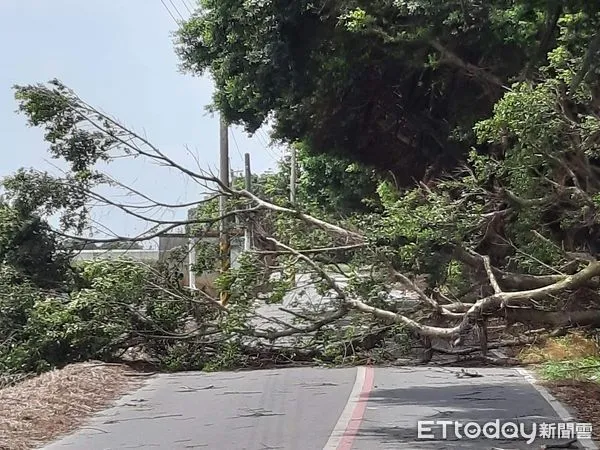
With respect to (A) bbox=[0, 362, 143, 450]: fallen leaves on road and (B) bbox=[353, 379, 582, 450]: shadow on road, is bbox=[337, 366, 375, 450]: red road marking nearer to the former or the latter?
(B) bbox=[353, 379, 582, 450]: shadow on road

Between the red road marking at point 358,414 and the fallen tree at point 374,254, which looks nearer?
the red road marking at point 358,414

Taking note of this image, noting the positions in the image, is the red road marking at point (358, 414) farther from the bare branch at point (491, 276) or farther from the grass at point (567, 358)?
the grass at point (567, 358)

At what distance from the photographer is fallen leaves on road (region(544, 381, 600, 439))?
11375 mm

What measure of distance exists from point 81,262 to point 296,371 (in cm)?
500

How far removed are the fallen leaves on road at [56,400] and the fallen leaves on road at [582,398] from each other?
6.17 meters

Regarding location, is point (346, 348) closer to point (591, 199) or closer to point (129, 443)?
point (591, 199)

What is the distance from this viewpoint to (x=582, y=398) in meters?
13.0

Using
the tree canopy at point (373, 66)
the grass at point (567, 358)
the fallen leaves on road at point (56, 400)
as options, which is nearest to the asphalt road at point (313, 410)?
the fallen leaves on road at point (56, 400)

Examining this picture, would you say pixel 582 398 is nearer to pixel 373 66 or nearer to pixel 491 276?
pixel 491 276

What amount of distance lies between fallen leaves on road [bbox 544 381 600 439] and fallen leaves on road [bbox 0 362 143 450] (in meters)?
6.17

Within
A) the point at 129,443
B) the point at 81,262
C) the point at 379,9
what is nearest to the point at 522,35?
the point at 379,9

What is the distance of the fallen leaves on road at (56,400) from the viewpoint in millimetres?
11078

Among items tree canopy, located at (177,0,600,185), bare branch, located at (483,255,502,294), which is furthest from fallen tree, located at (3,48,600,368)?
tree canopy, located at (177,0,600,185)

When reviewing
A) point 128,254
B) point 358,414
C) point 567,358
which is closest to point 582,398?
point 358,414
